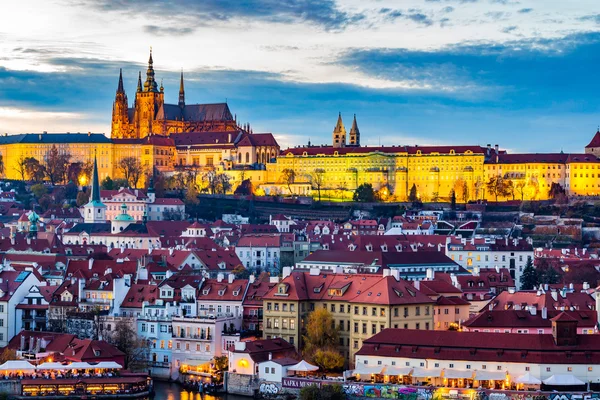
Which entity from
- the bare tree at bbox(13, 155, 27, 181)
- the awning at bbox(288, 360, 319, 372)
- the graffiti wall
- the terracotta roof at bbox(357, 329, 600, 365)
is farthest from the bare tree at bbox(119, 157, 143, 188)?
the graffiti wall

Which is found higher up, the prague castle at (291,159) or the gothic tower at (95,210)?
the prague castle at (291,159)

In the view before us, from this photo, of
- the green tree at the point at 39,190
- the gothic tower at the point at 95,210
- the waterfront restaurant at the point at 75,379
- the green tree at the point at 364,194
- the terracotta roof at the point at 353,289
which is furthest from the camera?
the green tree at the point at 364,194

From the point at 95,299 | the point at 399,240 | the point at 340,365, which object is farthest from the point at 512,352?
the point at 399,240

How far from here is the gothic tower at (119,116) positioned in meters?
196

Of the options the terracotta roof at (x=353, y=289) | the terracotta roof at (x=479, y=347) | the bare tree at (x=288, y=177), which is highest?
the bare tree at (x=288, y=177)

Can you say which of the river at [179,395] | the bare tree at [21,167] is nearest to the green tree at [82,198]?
the bare tree at [21,167]

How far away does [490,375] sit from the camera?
48.2m

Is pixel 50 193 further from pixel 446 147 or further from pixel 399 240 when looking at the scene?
pixel 399 240

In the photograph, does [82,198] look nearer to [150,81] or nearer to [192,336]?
[150,81]

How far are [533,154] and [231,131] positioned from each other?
4283 cm

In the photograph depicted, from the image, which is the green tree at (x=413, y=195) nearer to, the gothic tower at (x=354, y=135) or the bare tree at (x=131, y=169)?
the gothic tower at (x=354, y=135)

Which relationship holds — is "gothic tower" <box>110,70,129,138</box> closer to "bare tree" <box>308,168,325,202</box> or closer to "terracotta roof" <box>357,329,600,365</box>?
"bare tree" <box>308,168,325,202</box>

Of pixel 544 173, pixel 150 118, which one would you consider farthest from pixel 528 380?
pixel 150 118

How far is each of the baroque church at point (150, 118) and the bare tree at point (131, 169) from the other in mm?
14850
